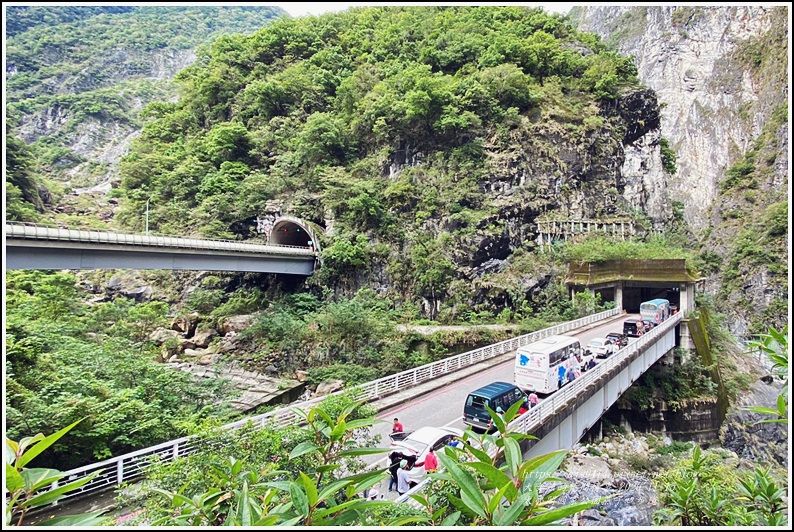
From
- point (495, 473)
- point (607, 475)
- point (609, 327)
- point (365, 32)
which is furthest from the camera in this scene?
point (365, 32)

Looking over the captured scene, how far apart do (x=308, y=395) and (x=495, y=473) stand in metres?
16.8

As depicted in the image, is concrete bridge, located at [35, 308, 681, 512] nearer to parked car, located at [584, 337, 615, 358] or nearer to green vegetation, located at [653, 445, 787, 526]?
parked car, located at [584, 337, 615, 358]

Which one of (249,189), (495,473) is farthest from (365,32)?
(495,473)

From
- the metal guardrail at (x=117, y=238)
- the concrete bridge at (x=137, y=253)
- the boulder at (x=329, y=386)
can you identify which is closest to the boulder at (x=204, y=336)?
the concrete bridge at (x=137, y=253)

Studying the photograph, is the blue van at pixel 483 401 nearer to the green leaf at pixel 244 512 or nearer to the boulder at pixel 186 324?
the green leaf at pixel 244 512

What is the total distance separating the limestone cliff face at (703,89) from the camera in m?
64.8

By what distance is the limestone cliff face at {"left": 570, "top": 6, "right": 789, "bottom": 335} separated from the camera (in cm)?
4038

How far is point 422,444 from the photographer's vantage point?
→ 7.51 m

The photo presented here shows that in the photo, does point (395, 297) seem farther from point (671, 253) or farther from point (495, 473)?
point (495, 473)

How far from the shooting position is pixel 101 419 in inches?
305

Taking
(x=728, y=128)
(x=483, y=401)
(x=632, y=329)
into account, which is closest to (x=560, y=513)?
(x=483, y=401)

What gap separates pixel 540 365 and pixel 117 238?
64.7ft

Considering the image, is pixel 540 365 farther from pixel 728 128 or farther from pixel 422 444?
pixel 728 128

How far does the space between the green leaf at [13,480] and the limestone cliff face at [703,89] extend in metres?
76.4
